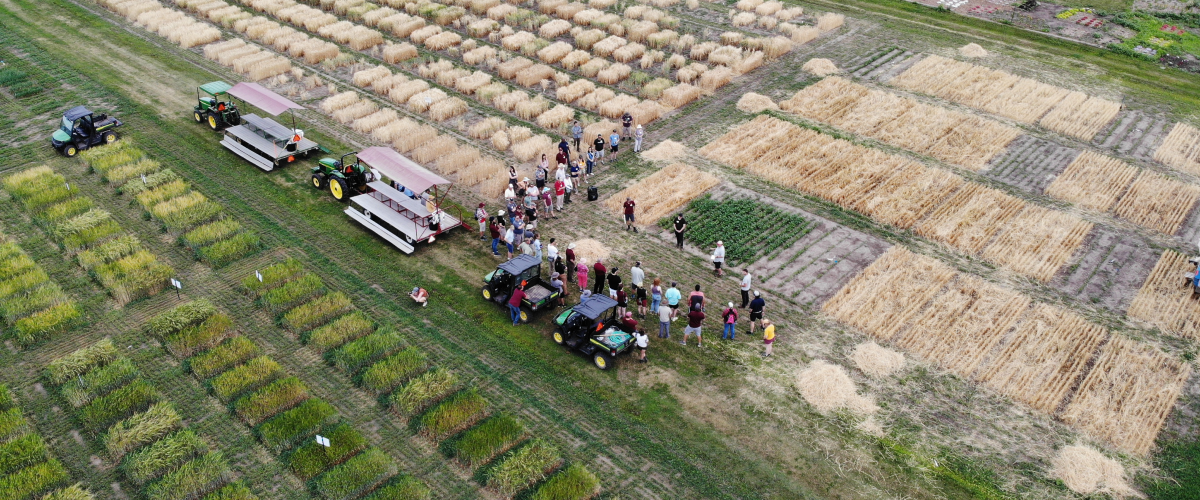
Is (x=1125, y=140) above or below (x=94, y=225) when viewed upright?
below

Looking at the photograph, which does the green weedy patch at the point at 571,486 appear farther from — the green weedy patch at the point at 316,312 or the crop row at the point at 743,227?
the crop row at the point at 743,227

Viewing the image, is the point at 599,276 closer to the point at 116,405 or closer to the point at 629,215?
the point at 629,215

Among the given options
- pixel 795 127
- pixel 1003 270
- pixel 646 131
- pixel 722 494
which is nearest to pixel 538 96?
pixel 646 131

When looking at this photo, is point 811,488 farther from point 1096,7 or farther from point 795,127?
point 1096,7

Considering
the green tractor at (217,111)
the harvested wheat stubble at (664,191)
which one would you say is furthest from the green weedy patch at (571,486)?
the green tractor at (217,111)

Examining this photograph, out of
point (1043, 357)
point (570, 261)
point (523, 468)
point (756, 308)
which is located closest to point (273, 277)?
point (570, 261)

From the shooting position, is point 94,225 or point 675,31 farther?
point 675,31

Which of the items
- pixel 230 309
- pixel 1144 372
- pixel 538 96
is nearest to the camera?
pixel 1144 372
